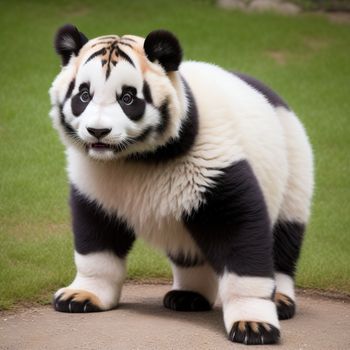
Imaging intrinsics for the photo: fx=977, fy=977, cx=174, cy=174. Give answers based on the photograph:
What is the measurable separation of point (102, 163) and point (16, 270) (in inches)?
73.0

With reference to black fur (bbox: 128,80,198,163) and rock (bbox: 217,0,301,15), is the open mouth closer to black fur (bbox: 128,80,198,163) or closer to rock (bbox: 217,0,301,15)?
black fur (bbox: 128,80,198,163)

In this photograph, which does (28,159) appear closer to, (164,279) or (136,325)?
(164,279)

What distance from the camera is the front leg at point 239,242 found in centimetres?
536

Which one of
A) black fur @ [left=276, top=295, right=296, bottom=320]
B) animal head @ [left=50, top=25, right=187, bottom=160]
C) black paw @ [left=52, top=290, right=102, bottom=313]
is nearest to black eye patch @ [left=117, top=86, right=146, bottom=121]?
animal head @ [left=50, top=25, right=187, bottom=160]

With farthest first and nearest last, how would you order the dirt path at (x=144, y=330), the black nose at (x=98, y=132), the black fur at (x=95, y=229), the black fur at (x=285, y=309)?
the black fur at (x=285, y=309) → the black fur at (x=95, y=229) → the dirt path at (x=144, y=330) → the black nose at (x=98, y=132)

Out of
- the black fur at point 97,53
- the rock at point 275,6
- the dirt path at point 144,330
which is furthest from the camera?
the rock at point 275,6

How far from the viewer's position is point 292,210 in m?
6.32

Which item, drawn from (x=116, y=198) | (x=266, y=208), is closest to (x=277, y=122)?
(x=266, y=208)

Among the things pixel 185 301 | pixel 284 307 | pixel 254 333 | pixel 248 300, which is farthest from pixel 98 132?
pixel 284 307

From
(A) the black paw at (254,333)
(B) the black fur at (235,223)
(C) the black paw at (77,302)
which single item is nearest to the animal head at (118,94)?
(B) the black fur at (235,223)

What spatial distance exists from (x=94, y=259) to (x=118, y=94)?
1.19 metres

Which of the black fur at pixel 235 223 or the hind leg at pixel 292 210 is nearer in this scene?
the black fur at pixel 235 223

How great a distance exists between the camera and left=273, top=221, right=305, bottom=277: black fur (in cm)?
634

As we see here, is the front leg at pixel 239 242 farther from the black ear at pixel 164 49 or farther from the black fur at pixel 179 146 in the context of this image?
the black ear at pixel 164 49
